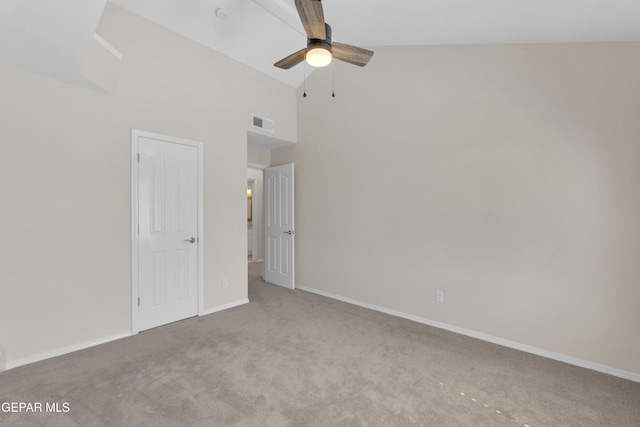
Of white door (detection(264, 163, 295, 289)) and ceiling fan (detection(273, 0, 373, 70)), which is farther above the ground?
ceiling fan (detection(273, 0, 373, 70))

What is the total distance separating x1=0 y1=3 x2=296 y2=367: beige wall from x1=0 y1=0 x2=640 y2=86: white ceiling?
231 mm

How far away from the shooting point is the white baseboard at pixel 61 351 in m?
2.32

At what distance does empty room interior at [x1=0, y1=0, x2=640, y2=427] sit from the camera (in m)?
2.01

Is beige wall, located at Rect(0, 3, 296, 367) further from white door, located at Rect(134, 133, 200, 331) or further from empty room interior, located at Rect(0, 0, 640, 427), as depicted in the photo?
white door, located at Rect(134, 133, 200, 331)

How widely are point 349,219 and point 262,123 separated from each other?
1.93 metres

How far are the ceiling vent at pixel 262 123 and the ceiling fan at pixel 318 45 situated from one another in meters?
1.47

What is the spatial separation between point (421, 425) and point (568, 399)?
46.9 inches

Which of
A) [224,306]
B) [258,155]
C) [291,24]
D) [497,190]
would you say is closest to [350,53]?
[291,24]

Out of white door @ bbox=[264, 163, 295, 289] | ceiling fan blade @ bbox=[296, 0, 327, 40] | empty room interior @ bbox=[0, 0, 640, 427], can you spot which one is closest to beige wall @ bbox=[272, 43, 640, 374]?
empty room interior @ bbox=[0, 0, 640, 427]

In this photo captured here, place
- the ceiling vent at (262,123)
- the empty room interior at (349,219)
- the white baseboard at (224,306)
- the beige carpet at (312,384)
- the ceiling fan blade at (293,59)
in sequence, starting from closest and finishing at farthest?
the beige carpet at (312,384) < the empty room interior at (349,219) < the ceiling fan blade at (293,59) < the white baseboard at (224,306) < the ceiling vent at (262,123)

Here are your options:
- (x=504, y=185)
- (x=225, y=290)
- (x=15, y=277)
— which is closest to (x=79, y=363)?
(x=15, y=277)

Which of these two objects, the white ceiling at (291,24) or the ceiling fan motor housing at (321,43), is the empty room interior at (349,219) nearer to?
the white ceiling at (291,24)

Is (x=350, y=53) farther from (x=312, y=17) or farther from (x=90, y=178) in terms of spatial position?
(x=90, y=178)

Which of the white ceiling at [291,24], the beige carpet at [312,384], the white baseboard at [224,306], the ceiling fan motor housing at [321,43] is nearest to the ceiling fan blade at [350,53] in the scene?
the ceiling fan motor housing at [321,43]
